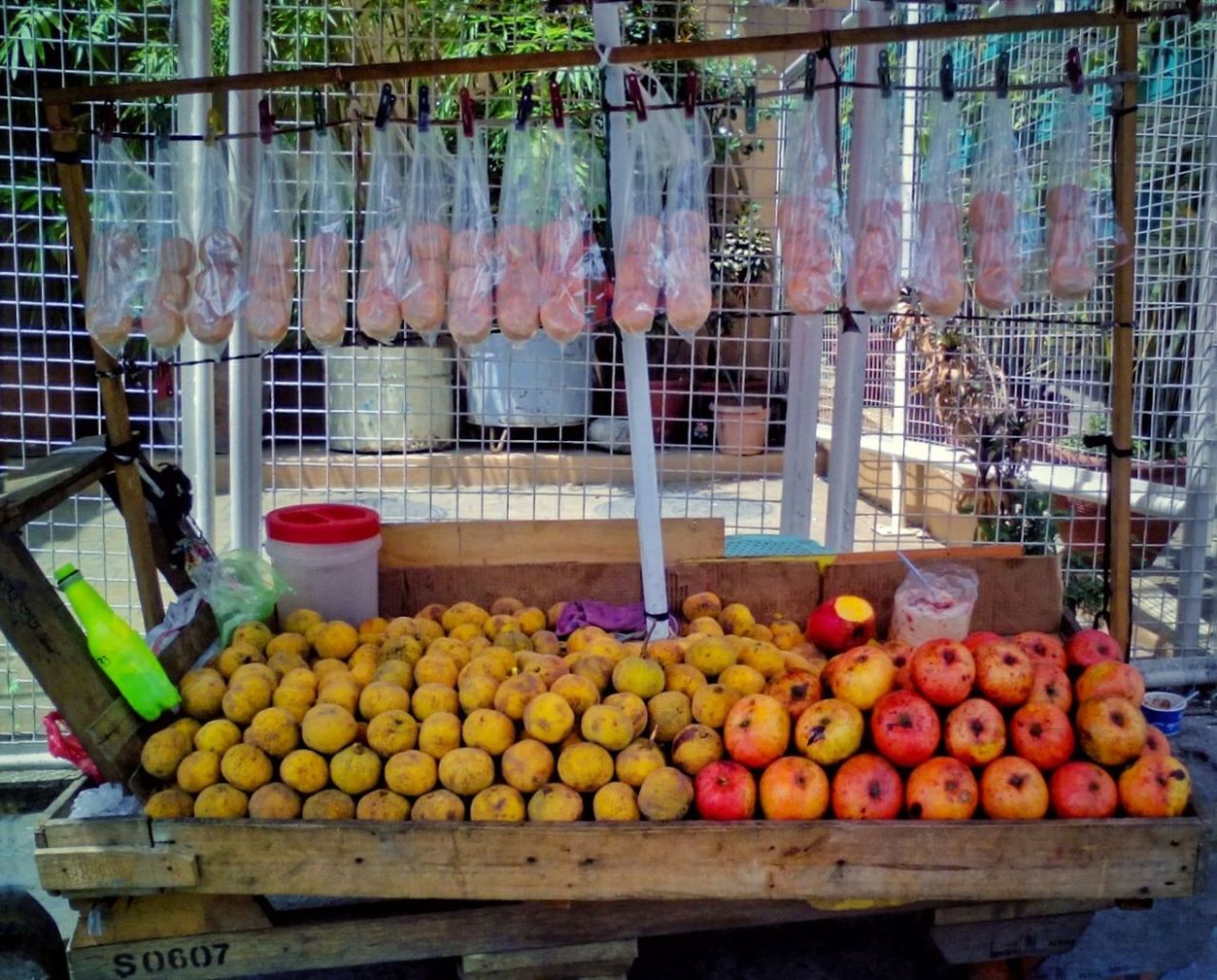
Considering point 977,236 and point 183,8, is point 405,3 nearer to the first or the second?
point 183,8

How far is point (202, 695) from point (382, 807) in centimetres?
53

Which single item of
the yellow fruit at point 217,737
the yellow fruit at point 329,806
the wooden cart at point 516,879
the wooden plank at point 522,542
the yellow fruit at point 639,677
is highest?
the wooden plank at point 522,542

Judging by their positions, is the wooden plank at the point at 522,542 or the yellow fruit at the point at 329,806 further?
the wooden plank at the point at 522,542

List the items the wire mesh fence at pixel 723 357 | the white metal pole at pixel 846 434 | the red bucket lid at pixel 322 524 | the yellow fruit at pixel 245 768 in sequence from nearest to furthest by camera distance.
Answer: the yellow fruit at pixel 245 768, the red bucket lid at pixel 322 524, the white metal pole at pixel 846 434, the wire mesh fence at pixel 723 357

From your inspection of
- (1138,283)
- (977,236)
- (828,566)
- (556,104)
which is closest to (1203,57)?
(1138,283)

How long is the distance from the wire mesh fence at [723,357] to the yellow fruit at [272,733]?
1.47 meters

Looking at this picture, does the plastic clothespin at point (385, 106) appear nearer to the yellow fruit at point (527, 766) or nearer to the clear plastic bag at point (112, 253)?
the clear plastic bag at point (112, 253)

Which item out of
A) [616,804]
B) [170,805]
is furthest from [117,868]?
[616,804]

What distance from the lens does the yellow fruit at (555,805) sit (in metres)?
2.05

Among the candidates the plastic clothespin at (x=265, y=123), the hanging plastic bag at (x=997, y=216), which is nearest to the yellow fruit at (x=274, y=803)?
the plastic clothespin at (x=265, y=123)

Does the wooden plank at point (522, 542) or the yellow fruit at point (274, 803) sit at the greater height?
the wooden plank at point (522, 542)

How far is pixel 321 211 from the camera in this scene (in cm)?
244

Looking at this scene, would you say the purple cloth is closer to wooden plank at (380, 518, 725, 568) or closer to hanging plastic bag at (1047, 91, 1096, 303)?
wooden plank at (380, 518, 725, 568)

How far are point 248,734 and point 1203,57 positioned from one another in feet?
14.0
